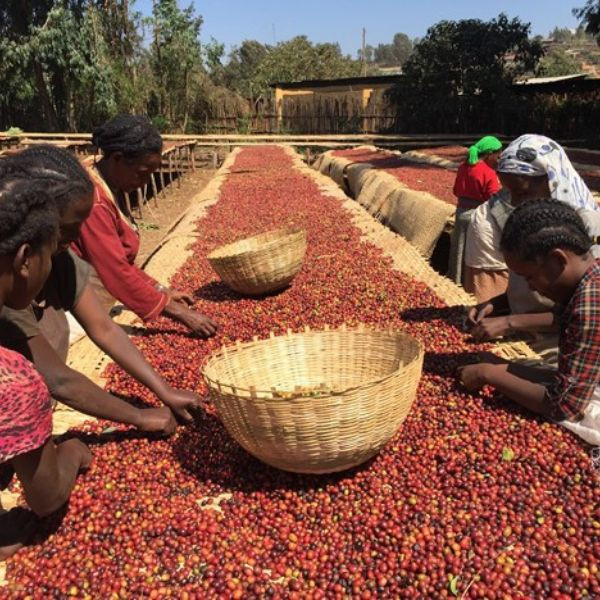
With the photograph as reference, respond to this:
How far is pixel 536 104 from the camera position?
20.6 meters

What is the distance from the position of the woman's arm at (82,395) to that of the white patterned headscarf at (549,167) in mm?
2300

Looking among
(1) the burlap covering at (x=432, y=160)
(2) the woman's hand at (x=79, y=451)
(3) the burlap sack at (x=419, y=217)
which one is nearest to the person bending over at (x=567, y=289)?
(2) the woman's hand at (x=79, y=451)

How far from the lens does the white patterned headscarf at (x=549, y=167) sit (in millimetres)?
3229

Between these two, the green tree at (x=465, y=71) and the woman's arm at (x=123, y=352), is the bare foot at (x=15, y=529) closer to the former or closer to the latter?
the woman's arm at (x=123, y=352)

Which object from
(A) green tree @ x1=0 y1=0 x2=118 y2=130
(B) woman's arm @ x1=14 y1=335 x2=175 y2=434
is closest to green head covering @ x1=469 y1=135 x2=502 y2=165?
(B) woman's arm @ x1=14 y1=335 x2=175 y2=434

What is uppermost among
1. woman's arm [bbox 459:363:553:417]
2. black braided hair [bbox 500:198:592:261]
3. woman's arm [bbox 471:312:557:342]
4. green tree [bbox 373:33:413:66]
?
green tree [bbox 373:33:413:66]

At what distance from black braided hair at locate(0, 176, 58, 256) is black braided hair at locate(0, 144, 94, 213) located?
0.49 meters

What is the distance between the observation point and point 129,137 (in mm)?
3256

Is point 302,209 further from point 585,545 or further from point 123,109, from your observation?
point 123,109

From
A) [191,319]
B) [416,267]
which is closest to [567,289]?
[191,319]

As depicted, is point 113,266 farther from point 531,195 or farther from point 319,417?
point 531,195

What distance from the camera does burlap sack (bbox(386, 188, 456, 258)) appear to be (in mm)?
6629

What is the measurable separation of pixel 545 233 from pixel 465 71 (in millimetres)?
19989

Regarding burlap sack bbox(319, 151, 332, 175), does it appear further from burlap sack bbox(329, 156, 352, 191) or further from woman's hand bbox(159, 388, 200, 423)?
woman's hand bbox(159, 388, 200, 423)
